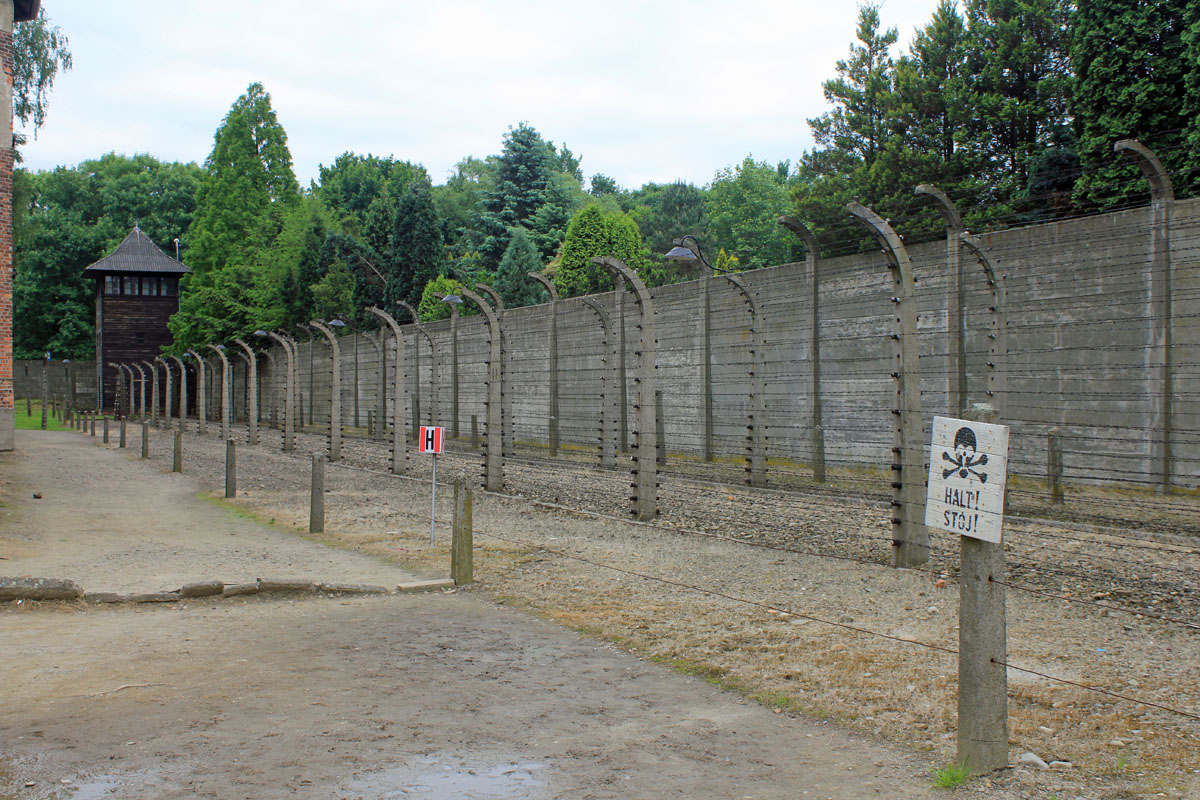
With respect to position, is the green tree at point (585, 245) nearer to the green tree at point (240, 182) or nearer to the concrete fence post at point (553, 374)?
the concrete fence post at point (553, 374)

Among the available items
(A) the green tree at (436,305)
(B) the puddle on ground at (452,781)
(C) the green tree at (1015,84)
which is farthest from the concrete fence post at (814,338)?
(A) the green tree at (436,305)

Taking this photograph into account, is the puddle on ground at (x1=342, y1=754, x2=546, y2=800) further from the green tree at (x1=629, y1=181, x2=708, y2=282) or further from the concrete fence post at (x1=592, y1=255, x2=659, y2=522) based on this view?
the green tree at (x1=629, y1=181, x2=708, y2=282)

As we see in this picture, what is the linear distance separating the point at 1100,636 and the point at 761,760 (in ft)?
9.61

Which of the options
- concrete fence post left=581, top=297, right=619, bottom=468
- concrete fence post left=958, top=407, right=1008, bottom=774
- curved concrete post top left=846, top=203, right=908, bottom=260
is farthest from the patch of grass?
concrete fence post left=581, top=297, right=619, bottom=468

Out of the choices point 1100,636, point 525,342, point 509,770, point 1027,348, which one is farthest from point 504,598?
point 525,342

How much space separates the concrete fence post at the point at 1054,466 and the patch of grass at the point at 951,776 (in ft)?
24.8

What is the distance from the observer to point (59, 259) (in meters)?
77.1

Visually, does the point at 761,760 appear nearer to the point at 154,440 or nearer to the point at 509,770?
the point at 509,770

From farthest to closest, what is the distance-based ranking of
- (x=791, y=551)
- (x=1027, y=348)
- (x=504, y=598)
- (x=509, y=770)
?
1. (x=1027, y=348)
2. (x=791, y=551)
3. (x=504, y=598)
4. (x=509, y=770)

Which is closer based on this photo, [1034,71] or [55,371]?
[1034,71]

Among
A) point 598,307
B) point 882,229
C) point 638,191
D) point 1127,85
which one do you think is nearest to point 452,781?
point 882,229

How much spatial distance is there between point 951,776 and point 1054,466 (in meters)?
7.89

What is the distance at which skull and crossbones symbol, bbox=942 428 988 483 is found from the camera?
3.86 meters

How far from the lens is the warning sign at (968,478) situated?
3.80m
